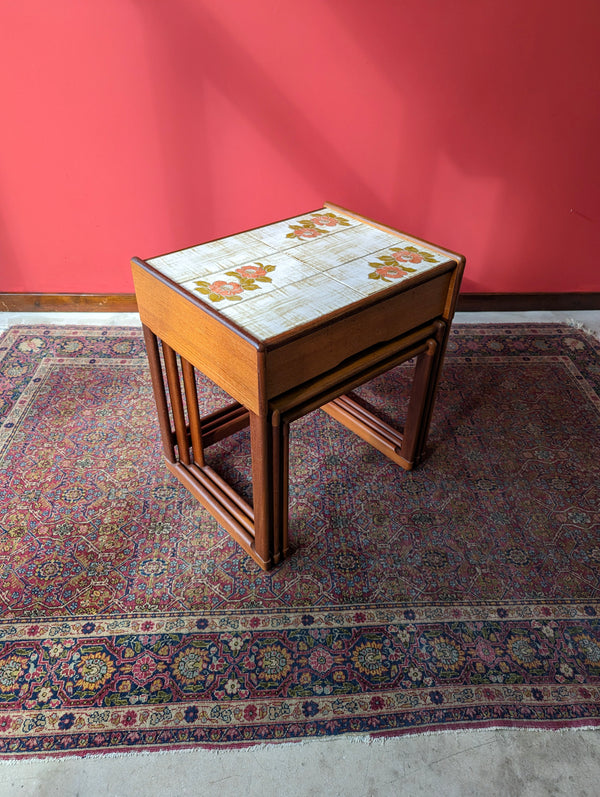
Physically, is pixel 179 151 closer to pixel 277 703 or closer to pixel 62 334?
pixel 62 334

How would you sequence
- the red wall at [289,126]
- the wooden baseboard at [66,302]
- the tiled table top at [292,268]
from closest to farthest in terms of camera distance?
1. the tiled table top at [292,268]
2. the red wall at [289,126]
3. the wooden baseboard at [66,302]

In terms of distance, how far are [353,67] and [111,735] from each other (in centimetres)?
233

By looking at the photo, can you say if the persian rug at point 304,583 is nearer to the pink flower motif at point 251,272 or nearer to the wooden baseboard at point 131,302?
the wooden baseboard at point 131,302

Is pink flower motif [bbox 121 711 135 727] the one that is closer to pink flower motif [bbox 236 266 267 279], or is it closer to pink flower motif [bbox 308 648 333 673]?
pink flower motif [bbox 308 648 333 673]

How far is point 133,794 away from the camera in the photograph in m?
1.21

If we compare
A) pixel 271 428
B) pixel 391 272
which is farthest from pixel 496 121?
pixel 271 428

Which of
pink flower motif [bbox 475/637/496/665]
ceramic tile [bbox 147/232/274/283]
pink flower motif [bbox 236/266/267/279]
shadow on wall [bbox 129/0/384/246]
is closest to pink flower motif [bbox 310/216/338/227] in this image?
ceramic tile [bbox 147/232/274/283]

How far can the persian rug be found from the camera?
1.35 meters

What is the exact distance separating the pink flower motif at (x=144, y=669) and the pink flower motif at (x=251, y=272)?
3.30ft

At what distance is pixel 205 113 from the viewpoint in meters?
2.27

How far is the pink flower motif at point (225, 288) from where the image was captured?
138 centimetres

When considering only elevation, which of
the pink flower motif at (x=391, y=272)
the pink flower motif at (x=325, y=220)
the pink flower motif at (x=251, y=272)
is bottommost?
the pink flower motif at (x=325, y=220)

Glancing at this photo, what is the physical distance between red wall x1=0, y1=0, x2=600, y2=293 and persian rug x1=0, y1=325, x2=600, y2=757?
0.77 meters

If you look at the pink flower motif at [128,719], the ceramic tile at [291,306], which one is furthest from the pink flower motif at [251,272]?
the pink flower motif at [128,719]
